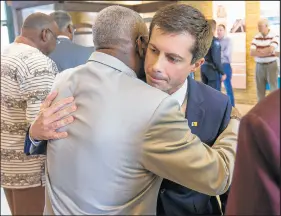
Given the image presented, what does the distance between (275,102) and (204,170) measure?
43 cm

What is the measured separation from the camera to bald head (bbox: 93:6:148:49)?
45.3 inches

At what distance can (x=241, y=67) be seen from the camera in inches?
281

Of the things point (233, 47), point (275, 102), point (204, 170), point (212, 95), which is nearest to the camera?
point (275, 102)

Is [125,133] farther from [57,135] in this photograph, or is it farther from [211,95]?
[211,95]

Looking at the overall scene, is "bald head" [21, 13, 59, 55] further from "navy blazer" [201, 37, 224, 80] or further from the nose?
"navy blazer" [201, 37, 224, 80]

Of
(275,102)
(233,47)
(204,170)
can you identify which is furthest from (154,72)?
(233,47)

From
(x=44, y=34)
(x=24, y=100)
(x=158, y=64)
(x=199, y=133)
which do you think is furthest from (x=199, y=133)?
(x=44, y=34)

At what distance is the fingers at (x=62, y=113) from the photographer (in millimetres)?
1150

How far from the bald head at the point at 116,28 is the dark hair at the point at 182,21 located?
9 cm

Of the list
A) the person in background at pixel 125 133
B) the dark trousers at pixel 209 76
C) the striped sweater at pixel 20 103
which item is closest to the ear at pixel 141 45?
the person in background at pixel 125 133

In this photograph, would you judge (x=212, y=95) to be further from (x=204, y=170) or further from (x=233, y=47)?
(x=233, y=47)

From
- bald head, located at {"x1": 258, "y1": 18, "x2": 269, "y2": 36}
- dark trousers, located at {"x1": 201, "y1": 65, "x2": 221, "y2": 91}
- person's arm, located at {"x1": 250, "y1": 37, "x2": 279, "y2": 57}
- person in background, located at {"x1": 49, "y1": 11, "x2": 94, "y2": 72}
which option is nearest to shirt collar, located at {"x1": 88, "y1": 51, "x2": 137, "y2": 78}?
person in background, located at {"x1": 49, "y1": 11, "x2": 94, "y2": 72}

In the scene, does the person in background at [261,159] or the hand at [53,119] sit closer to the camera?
the person in background at [261,159]

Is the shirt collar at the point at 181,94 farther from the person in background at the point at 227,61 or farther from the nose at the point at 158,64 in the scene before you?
the person in background at the point at 227,61
